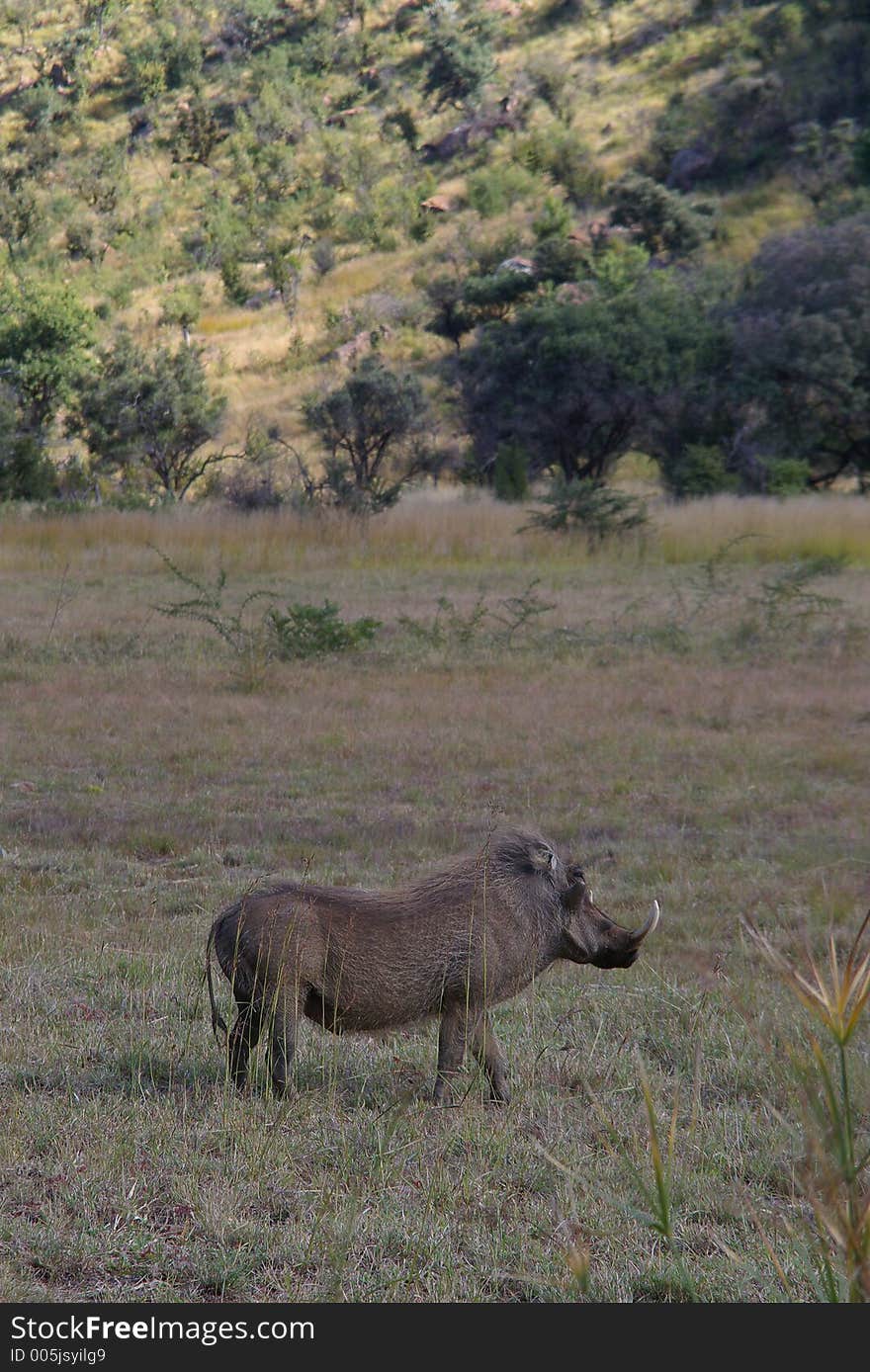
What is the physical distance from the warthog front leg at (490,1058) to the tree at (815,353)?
23893 millimetres

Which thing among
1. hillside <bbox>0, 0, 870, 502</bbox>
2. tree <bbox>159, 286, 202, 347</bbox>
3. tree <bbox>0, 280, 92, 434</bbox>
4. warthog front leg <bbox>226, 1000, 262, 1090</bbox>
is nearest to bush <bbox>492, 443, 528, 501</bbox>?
hillside <bbox>0, 0, 870, 502</bbox>

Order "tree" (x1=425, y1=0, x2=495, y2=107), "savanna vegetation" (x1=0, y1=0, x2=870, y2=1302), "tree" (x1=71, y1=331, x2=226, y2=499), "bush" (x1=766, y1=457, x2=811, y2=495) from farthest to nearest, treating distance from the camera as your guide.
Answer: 1. "tree" (x1=425, y1=0, x2=495, y2=107)
2. "tree" (x1=71, y1=331, x2=226, y2=499)
3. "bush" (x1=766, y1=457, x2=811, y2=495)
4. "savanna vegetation" (x1=0, y1=0, x2=870, y2=1302)

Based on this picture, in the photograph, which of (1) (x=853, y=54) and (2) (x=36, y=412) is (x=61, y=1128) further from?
(1) (x=853, y=54)

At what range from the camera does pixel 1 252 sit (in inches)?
1748

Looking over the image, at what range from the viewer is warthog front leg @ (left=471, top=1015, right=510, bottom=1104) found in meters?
3.42

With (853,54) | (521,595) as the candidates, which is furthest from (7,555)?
(853,54)

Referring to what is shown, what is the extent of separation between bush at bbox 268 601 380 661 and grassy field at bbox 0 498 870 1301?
212 millimetres

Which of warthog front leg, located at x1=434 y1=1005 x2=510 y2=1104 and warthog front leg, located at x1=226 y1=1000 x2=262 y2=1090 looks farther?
warthog front leg, located at x1=434 y1=1005 x2=510 y2=1104

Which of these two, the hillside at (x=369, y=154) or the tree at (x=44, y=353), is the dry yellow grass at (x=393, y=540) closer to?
the tree at (x=44, y=353)

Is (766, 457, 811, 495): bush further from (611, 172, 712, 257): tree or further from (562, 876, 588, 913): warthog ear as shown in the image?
(562, 876, 588, 913): warthog ear

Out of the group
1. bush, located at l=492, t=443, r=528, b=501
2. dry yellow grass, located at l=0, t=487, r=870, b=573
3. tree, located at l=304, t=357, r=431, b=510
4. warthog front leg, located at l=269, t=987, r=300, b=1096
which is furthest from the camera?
tree, located at l=304, t=357, r=431, b=510

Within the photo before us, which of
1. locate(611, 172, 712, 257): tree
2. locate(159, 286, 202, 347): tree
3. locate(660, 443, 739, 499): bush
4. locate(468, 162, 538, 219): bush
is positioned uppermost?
locate(468, 162, 538, 219): bush

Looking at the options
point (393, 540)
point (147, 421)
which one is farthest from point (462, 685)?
point (147, 421)

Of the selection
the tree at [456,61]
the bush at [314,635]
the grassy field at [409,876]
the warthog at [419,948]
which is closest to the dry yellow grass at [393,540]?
the grassy field at [409,876]
